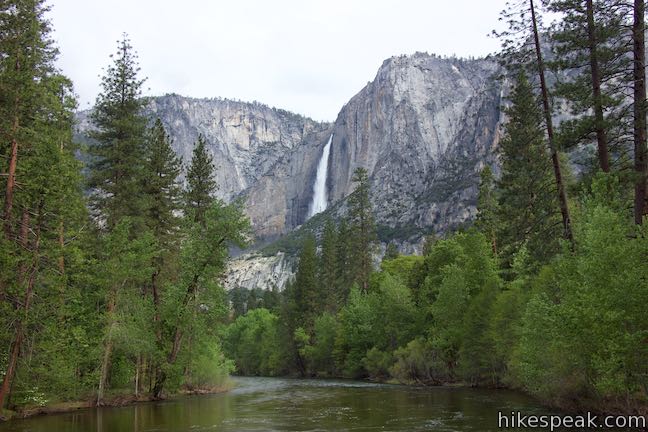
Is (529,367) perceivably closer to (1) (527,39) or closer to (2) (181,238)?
(1) (527,39)

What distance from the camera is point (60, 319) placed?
22766 millimetres

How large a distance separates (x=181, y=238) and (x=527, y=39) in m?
25.6

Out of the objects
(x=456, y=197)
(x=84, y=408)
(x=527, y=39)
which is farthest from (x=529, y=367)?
(x=456, y=197)

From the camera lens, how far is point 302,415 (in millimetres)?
23906

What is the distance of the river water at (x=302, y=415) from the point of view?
1956 cm

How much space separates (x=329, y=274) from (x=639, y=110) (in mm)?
57360

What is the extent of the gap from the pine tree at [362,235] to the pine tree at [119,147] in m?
39.4

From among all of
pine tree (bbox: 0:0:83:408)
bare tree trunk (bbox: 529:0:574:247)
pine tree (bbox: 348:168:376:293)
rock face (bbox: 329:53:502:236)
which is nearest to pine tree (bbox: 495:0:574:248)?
bare tree trunk (bbox: 529:0:574:247)

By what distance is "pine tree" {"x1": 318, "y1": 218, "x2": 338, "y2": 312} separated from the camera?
2844 inches

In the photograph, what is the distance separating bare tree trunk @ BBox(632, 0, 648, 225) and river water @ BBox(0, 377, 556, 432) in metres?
8.64

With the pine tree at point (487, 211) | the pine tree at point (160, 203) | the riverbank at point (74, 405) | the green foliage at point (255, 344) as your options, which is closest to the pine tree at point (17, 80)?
the riverbank at point (74, 405)

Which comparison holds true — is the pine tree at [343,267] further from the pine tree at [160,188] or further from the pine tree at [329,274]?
the pine tree at [160,188]

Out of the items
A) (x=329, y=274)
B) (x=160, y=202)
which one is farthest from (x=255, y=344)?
(x=160, y=202)

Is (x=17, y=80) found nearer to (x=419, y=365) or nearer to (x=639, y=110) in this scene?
(x=639, y=110)
